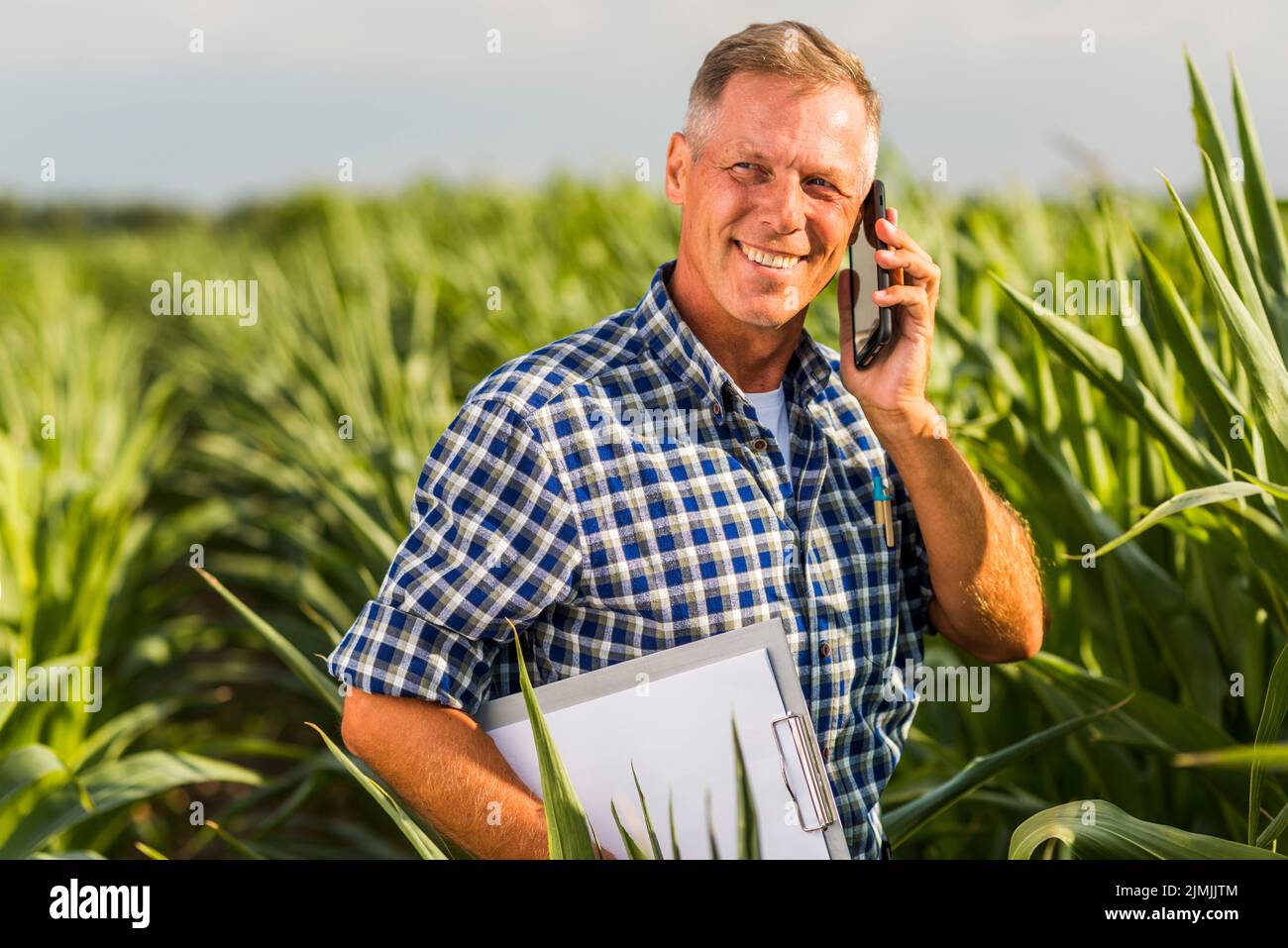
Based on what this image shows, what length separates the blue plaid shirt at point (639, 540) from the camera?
1.03m

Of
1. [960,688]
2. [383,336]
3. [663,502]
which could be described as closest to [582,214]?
[383,336]

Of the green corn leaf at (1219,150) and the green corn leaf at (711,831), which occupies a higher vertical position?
the green corn leaf at (1219,150)

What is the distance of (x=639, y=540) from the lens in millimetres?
1081

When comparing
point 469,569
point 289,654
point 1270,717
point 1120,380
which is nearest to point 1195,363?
point 1120,380

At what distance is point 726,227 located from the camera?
1131mm

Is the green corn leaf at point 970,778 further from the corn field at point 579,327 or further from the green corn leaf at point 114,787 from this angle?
the green corn leaf at point 114,787

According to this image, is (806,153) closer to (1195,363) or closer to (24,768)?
(1195,363)

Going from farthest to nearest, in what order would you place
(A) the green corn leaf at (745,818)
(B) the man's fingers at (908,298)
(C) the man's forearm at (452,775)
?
(B) the man's fingers at (908,298)
(C) the man's forearm at (452,775)
(A) the green corn leaf at (745,818)

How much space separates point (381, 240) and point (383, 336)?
3.34 meters

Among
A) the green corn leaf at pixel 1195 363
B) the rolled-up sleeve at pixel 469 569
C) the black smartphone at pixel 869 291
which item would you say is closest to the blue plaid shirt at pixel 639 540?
the rolled-up sleeve at pixel 469 569

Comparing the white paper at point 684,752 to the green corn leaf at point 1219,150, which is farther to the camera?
the green corn leaf at point 1219,150

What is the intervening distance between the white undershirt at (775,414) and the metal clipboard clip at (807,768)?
A: 32 cm

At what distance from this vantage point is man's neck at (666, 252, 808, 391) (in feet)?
Result: 3.92

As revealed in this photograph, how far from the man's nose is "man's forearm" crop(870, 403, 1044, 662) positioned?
21cm
